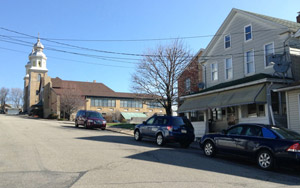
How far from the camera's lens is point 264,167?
30.5 ft

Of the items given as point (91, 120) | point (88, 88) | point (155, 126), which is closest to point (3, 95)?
point (88, 88)

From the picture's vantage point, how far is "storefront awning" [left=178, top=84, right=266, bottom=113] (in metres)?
15.2

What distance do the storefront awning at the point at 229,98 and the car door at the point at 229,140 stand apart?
472 centimetres

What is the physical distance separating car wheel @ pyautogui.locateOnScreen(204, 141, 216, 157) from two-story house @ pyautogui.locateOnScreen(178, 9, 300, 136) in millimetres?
4763

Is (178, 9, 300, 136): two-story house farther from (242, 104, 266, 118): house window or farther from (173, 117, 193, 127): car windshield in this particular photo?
(173, 117, 193, 127): car windshield

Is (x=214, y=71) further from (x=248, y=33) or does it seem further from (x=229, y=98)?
(x=229, y=98)

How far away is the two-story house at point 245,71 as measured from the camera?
15.8 m

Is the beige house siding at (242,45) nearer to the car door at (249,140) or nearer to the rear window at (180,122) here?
the rear window at (180,122)

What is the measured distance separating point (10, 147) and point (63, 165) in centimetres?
464

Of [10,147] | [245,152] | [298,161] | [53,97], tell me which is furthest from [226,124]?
[53,97]

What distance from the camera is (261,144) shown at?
9.58 metres

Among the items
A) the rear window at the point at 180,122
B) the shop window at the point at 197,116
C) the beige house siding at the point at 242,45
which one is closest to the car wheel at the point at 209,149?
the rear window at the point at 180,122

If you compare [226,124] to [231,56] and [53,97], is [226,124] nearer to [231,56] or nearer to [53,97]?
[231,56]

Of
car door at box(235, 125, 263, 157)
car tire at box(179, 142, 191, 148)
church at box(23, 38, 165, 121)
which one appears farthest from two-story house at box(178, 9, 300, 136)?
church at box(23, 38, 165, 121)
